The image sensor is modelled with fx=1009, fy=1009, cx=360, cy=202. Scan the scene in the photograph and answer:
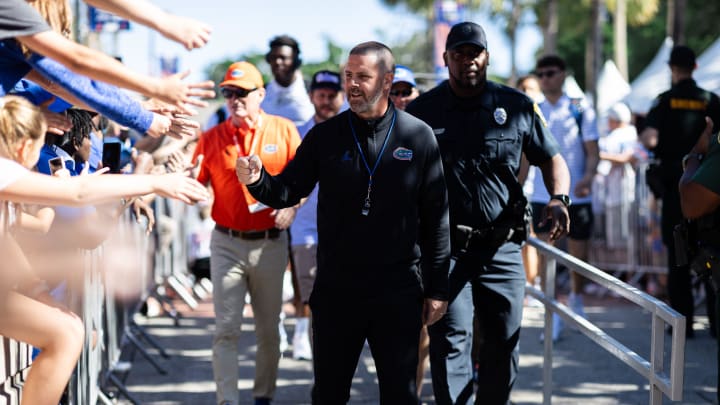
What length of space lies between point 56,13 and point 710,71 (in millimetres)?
13146

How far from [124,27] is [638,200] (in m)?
6.86

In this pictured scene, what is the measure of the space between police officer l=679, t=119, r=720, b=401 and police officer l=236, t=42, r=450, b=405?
4.48 feet

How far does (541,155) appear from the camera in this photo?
564 centimetres

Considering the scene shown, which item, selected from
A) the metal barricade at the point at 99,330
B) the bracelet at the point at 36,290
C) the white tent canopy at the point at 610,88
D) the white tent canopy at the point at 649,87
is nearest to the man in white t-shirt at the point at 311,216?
the metal barricade at the point at 99,330

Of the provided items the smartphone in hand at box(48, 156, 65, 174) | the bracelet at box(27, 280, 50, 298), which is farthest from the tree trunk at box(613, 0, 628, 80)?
the bracelet at box(27, 280, 50, 298)

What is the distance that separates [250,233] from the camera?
6.52 meters

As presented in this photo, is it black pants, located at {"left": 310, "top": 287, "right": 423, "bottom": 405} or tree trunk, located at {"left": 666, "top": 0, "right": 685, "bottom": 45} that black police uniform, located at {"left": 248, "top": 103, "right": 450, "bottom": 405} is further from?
tree trunk, located at {"left": 666, "top": 0, "right": 685, "bottom": 45}

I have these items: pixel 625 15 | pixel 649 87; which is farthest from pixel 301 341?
pixel 625 15

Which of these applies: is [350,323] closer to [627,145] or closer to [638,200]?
[638,200]

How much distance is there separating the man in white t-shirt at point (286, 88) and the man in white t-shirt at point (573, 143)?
2.16 metres

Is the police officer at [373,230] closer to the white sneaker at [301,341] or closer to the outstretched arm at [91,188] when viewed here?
the outstretched arm at [91,188]

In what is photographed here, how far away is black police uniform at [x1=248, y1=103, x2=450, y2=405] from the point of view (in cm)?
462

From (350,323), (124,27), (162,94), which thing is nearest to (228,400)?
(350,323)

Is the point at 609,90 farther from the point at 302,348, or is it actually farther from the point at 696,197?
the point at 696,197
